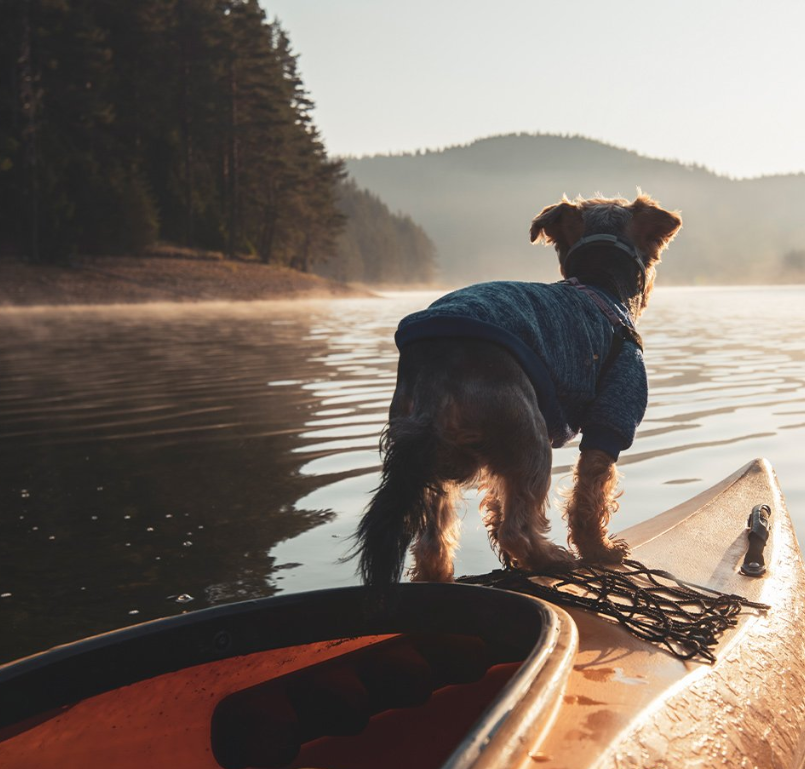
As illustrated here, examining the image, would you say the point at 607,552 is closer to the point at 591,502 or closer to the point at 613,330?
the point at 591,502

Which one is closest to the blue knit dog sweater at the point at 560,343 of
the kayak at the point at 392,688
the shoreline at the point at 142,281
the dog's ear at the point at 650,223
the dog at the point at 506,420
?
the dog at the point at 506,420

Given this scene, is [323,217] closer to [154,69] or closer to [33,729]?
[154,69]

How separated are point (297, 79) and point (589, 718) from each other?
67484 mm

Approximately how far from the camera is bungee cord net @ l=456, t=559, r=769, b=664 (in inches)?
109

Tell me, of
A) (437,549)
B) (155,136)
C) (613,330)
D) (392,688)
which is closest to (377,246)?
(155,136)

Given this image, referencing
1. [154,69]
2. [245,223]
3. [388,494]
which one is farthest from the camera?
[245,223]

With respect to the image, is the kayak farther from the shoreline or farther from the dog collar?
the shoreline

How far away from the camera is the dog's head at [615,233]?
4.90 meters

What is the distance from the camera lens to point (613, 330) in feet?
14.4

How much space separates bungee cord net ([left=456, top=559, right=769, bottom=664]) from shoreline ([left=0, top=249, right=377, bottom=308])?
34.7 metres

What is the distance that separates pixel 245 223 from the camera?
57.9 metres

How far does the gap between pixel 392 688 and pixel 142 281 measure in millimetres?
38990

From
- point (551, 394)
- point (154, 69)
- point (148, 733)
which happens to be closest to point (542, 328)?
point (551, 394)

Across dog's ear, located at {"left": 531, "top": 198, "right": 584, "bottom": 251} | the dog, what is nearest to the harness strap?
the dog
